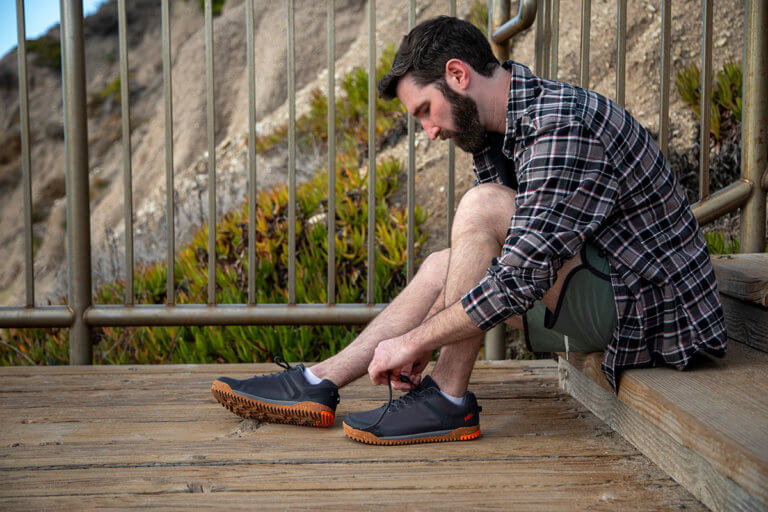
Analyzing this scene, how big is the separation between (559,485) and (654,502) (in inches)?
7.2

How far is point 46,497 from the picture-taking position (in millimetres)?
1455

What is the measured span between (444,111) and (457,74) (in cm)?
9

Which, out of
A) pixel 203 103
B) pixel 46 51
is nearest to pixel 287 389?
pixel 203 103

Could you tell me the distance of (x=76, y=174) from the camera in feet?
8.16

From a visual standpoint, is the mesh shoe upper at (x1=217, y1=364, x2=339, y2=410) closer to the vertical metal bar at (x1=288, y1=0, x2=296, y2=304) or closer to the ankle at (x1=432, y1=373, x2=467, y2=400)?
the ankle at (x1=432, y1=373, x2=467, y2=400)

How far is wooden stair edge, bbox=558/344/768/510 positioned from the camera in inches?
46.8

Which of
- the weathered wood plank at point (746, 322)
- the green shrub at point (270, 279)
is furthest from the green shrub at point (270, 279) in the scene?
the weathered wood plank at point (746, 322)

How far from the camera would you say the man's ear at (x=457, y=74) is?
1726 millimetres

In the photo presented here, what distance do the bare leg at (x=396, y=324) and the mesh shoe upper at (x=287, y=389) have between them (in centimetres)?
5

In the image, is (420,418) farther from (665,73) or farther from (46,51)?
(46,51)

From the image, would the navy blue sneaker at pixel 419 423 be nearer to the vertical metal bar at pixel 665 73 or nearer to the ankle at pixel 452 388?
the ankle at pixel 452 388

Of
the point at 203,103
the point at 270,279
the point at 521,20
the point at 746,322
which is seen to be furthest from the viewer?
the point at 203,103

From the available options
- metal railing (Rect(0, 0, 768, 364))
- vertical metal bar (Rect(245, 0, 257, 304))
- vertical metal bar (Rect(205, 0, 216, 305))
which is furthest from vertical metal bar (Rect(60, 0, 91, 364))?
vertical metal bar (Rect(245, 0, 257, 304))

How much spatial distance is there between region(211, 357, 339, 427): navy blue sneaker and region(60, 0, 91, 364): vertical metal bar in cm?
84
